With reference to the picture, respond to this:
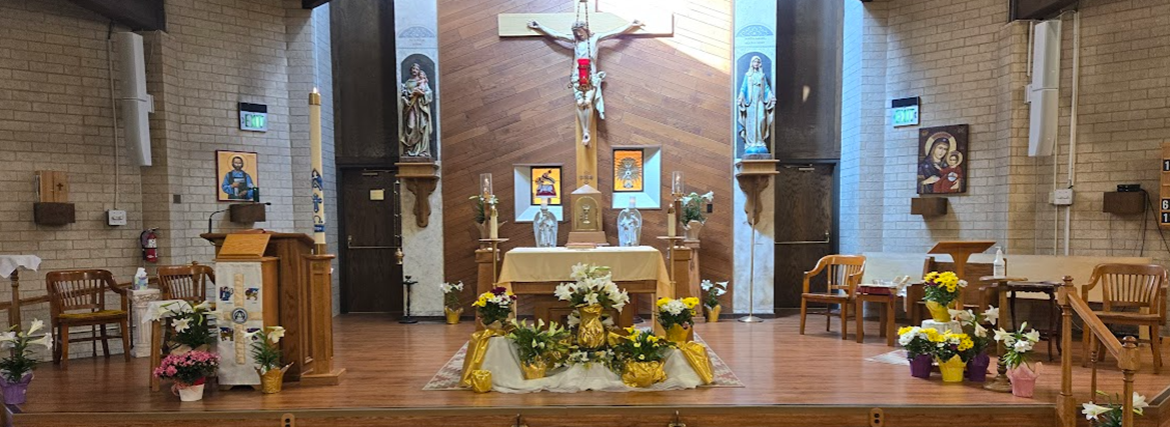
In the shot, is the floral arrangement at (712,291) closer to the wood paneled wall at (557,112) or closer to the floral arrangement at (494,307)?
the wood paneled wall at (557,112)

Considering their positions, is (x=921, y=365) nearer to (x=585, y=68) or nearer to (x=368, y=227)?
(x=585, y=68)

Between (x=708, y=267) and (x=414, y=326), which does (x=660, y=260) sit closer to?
(x=708, y=267)

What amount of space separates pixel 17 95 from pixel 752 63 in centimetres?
698

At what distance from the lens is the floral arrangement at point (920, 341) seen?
15.1 feet

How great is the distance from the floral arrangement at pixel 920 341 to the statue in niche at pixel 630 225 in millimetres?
3206

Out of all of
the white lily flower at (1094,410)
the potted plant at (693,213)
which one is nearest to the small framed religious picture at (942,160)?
the potted plant at (693,213)

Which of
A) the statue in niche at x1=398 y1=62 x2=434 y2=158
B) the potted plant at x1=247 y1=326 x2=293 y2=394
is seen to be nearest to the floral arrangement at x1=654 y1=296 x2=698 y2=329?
the potted plant at x1=247 y1=326 x2=293 y2=394

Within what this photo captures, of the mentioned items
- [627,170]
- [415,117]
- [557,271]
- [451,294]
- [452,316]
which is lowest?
[452,316]

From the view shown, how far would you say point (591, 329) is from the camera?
4.56m

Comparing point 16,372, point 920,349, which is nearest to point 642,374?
point 920,349

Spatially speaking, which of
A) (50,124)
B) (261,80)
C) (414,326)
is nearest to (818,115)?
(414,326)

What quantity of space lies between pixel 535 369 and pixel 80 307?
4.05 metres

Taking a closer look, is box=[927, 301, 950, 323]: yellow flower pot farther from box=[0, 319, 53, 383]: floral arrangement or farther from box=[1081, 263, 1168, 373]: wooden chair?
box=[0, 319, 53, 383]: floral arrangement

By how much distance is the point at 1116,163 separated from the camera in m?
6.28
